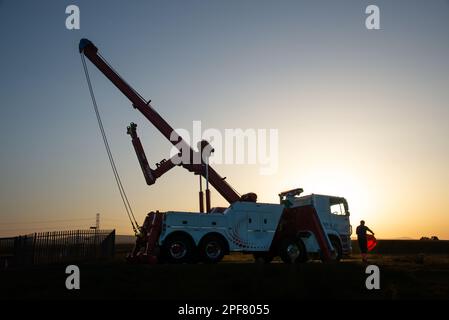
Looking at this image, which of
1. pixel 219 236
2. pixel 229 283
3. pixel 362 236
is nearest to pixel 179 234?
pixel 219 236

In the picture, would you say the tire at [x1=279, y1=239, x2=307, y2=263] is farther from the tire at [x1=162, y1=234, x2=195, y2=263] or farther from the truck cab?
the tire at [x1=162, y1=234, x2=195, y2=263]

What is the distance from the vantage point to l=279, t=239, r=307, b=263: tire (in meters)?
17.4

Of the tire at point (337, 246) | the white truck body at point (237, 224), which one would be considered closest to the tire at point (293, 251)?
the white truck body at point (237, 224)

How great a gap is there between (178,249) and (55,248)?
1044 cm

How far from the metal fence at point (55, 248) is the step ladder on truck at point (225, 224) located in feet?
20.7

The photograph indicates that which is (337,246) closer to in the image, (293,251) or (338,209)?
(338,209)

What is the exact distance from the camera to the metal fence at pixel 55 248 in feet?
68.2

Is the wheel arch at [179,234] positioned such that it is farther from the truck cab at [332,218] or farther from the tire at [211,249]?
the truck cab at [332,218]

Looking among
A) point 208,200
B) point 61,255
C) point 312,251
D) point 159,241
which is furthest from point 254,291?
point 61,255

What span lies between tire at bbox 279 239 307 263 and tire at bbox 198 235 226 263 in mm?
2512

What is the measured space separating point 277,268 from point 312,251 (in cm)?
455

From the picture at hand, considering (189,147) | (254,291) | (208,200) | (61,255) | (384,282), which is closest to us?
(254,291)
